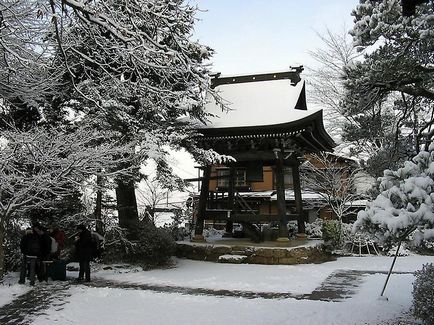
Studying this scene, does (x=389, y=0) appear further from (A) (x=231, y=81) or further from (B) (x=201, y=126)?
(A) (x=231, y=81)

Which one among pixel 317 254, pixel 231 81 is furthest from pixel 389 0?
pixel 231 81

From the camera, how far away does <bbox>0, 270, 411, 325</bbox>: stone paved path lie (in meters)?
8.05

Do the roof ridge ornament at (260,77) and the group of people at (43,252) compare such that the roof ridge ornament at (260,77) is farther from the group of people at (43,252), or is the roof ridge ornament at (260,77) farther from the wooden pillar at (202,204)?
the group of people at (43,252)

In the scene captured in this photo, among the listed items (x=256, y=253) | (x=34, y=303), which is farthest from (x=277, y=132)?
(x=34, y=303)

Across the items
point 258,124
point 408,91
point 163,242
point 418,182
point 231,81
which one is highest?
point 231,81

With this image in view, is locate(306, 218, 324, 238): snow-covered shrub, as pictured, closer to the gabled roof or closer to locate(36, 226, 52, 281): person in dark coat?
the gabled roof

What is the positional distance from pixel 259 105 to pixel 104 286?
32.0ft

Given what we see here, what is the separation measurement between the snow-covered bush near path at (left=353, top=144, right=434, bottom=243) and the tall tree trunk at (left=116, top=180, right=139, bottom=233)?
10.0 meters

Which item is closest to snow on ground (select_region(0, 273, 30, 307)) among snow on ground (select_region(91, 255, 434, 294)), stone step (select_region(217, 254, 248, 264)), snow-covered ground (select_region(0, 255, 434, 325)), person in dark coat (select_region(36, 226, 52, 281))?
snow-covered ground (select_region(0, 255, 434, 325))

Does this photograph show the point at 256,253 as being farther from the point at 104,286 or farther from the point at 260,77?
the point at 260,77

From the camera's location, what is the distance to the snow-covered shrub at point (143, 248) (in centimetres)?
1355

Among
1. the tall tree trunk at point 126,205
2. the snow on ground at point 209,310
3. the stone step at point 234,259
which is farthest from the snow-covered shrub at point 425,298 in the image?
the tall tree trunk at point 126,205

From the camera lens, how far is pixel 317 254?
15.7m

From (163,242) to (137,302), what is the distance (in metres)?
4.96
